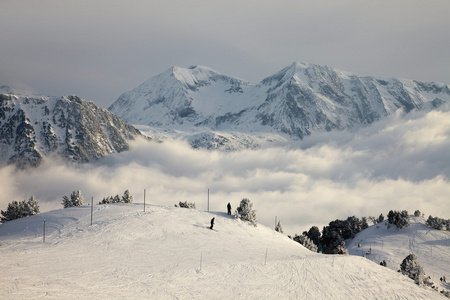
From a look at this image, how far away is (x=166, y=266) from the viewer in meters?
35.0

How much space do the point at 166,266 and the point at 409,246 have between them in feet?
274

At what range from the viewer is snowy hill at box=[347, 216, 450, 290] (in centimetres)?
8512

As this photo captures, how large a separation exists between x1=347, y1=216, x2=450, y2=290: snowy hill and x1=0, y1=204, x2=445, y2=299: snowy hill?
4803cm

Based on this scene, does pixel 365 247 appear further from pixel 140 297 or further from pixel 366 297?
pixel 140 297

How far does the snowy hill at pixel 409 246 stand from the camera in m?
85.1

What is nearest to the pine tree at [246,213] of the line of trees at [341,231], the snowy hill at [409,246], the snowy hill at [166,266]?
the snowy hill at [166,266]

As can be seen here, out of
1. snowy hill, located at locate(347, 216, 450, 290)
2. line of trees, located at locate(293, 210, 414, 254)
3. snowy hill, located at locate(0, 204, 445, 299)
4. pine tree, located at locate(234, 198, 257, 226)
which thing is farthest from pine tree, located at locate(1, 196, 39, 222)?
snowy hill, located at locate(347, 216, 450, 290)

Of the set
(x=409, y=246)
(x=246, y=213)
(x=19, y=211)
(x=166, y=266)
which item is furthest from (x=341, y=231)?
(x=166, y=266)

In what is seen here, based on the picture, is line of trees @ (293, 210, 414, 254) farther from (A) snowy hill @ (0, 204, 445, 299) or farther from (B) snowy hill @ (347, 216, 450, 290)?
(A) snowy hill @ (0, 204, 445, 299)

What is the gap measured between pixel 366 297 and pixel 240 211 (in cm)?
3022

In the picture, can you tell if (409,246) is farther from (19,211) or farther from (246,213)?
(19,211)

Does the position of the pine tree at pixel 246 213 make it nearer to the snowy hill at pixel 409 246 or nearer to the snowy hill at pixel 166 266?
the snowy hill at pixel 166 266

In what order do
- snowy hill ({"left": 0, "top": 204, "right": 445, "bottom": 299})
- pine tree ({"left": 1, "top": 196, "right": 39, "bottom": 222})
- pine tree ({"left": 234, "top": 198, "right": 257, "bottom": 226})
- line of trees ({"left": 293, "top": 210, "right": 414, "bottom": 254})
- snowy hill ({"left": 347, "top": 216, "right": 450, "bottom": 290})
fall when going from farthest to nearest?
line of trees ({"left": 293, "top": 210, "right": 414, "bottom": 254}) < pine tree ({"left": 1, "top": 196, "right": 39, "bottom": 222}) < snowy hill ({"left": 347, "top": 216, "right": 450, "bottom": 290}) < pine tree ({"left": 234, "top": 198, "right": 257, "bottom": 226}) < snowy hill ({"left": 0, "top": 204, "right": 445, "bottom": 299})

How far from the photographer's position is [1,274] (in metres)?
29.2
